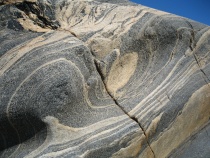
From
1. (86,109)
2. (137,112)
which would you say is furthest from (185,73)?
(86,109)

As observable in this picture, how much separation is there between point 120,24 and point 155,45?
0.93 m

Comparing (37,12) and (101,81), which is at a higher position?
(37,12)

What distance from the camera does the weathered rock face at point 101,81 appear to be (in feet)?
18.1

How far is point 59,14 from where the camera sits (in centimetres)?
688

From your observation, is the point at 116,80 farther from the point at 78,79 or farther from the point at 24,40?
the point at 24,40

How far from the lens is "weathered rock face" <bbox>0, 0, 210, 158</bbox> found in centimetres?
552

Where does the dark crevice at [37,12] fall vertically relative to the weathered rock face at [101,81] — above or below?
above

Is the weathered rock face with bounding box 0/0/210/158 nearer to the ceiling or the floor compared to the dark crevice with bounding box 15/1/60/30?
nearer to the floor

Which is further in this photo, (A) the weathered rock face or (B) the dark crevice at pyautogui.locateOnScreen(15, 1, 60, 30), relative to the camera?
(B) the dark crevice at pyautogui.locateOnScreen(15, 1, 60, 30)

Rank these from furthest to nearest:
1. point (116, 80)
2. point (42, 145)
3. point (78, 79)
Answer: point (116, 80) < point (78, 79) < point (42, 145)

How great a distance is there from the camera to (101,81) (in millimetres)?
6277

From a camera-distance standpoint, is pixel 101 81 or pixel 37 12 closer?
pixel 101 81

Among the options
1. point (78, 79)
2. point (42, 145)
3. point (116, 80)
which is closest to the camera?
point (42, 145)

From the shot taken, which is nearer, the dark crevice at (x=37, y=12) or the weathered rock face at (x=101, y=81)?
the weathered rock face at (x=101, y=81)
